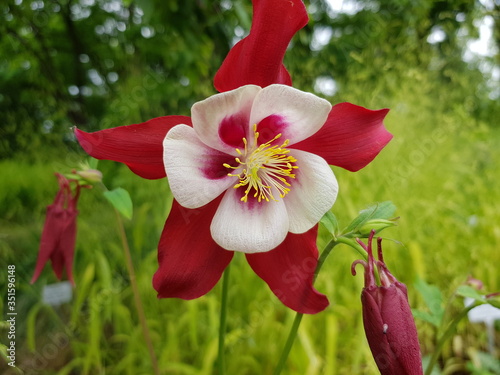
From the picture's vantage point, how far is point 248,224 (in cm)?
39

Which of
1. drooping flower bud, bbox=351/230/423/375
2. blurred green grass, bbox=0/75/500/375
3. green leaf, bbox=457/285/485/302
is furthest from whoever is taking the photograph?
blurred green grass, bbox=0/75/500/375

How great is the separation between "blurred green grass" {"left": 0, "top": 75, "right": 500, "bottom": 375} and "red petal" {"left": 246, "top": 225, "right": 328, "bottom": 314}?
0.60 meters

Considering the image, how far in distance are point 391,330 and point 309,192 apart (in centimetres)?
14

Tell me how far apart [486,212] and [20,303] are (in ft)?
5.52

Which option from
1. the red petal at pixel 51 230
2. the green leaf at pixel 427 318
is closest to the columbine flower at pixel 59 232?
the red petal at pixel 51 230

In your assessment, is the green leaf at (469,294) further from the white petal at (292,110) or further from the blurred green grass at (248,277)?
the blurred green grass at (248,277)

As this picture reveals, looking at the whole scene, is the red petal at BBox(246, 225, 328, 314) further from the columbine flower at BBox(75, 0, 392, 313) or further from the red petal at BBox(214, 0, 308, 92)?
the red petal at BBox(214, 0, 308, 92)

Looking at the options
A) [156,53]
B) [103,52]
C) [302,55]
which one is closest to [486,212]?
[302,55]

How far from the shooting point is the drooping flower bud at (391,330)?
1.11 feet

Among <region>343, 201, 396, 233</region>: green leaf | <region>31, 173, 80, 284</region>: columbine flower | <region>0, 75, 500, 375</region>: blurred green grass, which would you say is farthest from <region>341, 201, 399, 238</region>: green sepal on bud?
<region>0, 75, 500, 375</region>: blurred green grass

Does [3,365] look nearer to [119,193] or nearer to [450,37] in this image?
[119,193]

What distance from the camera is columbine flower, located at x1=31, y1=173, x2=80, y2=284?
23.2 inches

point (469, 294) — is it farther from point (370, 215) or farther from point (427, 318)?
point (370, 215)

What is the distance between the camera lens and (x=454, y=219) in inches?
55.9
